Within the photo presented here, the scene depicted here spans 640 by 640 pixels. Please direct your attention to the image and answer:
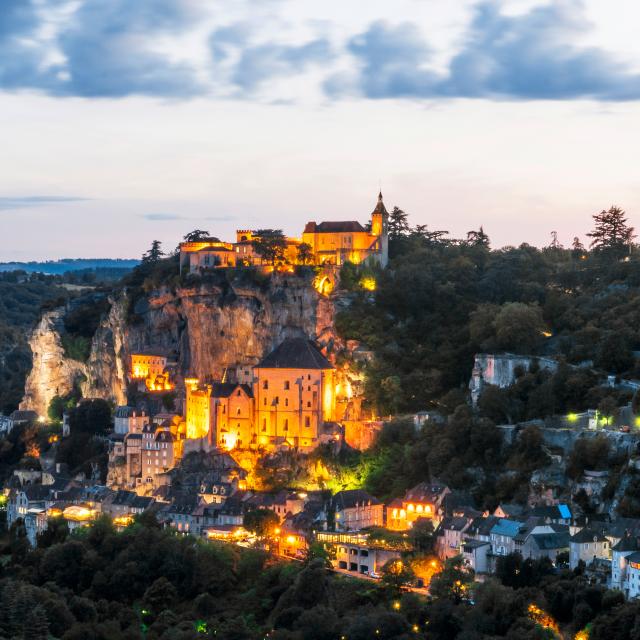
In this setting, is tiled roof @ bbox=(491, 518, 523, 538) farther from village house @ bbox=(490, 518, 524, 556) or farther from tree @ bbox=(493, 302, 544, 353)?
tree @ bbox=(493, 302, 544, 353)

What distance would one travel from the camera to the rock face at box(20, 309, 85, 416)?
92312 millimetres

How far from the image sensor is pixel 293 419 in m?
74.0

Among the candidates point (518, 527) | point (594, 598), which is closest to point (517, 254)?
point (518, 527)

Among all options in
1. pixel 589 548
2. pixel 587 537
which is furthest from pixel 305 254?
pixel 589 548

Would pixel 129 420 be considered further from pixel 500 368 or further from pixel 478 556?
pixel 478 556

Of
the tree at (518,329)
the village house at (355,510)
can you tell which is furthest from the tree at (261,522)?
the tree at (518,329)

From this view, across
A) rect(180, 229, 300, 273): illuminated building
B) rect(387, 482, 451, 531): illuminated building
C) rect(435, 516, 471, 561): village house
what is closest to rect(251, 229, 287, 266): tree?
rect(180, 229, 300, 273): illuminated building

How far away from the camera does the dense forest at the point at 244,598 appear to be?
5175 centimetres

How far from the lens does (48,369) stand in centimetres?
9300

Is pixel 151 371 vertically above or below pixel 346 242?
below

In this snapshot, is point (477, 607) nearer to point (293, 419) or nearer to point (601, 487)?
point (601, 487)

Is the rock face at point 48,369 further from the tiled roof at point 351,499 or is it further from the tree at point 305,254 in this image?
the tiled roof at point 351,499

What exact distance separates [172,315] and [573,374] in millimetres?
24537

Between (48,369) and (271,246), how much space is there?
745 inches
